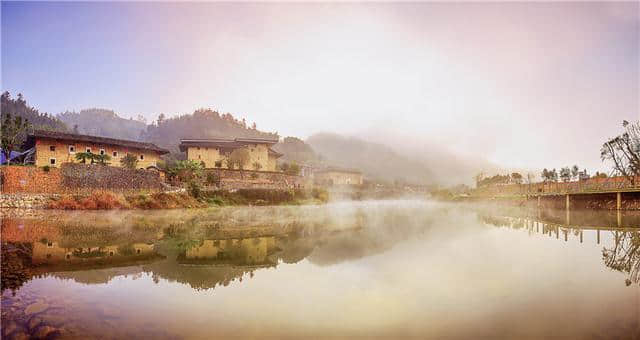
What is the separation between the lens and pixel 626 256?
39.3 feet

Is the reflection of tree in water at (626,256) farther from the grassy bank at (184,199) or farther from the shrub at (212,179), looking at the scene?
the shrub at (212,179)

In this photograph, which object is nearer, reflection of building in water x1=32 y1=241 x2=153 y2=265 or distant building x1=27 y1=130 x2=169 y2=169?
reflection of building in water x1=32 y1=241 x2=153 y2=265

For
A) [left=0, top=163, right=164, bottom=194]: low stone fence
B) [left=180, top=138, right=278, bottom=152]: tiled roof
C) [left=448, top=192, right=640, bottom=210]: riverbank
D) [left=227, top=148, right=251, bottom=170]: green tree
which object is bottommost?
[left=448, top=192, right=640, bottom=210]: riverbank

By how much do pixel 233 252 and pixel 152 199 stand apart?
58.1 feet

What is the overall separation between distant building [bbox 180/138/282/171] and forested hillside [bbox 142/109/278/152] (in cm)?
4016

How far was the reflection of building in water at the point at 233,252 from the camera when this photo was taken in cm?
1084

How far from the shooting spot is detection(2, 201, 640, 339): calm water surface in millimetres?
5629

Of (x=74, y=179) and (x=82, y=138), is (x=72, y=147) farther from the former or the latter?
(x=74, y=179)

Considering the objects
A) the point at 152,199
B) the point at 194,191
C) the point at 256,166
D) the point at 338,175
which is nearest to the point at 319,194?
the point at 256,166

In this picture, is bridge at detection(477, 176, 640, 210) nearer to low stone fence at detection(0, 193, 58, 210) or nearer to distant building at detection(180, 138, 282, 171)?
distant building at detection(180, 138, 282, 171)

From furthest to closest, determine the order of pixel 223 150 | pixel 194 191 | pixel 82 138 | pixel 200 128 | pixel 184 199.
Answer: pixel 200 128
pixel 223 150
pixel 82 138
pixel 194 191
pixel 184 199

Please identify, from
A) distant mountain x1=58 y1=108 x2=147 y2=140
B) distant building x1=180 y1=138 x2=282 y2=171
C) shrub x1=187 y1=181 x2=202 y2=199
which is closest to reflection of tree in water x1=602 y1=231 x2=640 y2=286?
shrub x1=187 y1=181 x2=202 y2=199

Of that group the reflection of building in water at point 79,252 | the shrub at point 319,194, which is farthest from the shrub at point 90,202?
the shrub at point 319,194

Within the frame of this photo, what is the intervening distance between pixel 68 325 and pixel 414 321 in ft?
19.4
